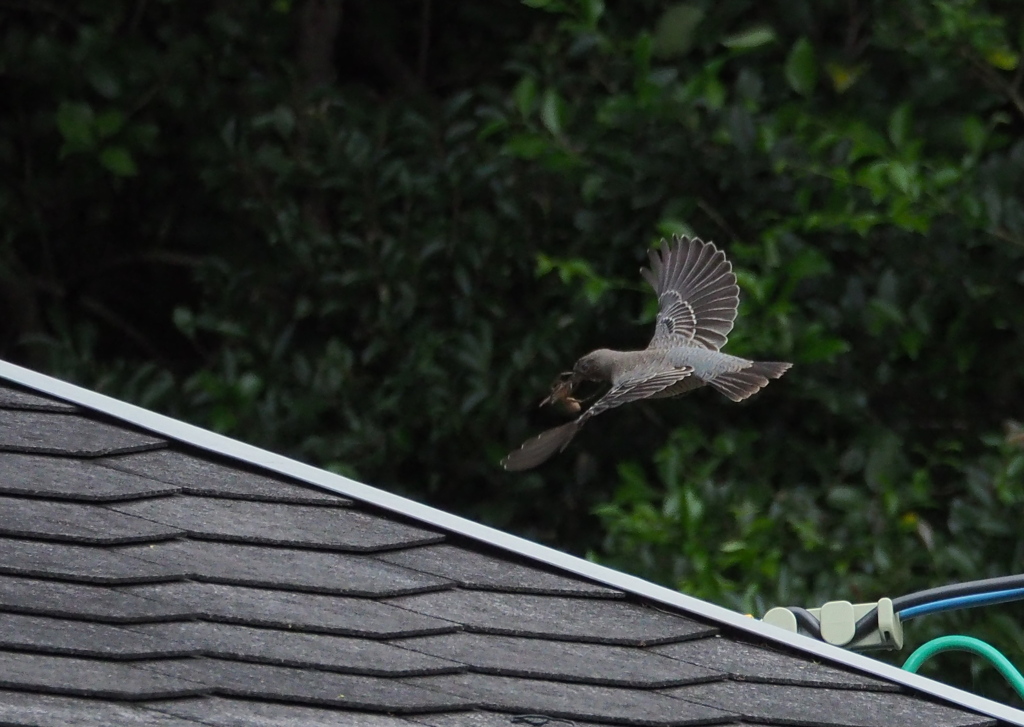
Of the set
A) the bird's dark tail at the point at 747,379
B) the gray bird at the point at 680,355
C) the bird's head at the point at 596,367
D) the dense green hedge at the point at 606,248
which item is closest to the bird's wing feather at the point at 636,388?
the gray bird at the point at 680,355

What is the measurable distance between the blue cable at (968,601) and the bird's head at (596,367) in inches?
62.5

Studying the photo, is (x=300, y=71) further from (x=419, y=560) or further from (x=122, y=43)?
(x=419, y=560)

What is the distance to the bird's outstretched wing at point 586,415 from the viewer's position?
325cm

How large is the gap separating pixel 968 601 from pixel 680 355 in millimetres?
1651

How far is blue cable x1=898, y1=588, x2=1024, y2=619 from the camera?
7.59 feet

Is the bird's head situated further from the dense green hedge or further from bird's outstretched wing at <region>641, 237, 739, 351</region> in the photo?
the dense green hedge

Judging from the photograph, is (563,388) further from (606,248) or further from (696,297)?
(606,248)

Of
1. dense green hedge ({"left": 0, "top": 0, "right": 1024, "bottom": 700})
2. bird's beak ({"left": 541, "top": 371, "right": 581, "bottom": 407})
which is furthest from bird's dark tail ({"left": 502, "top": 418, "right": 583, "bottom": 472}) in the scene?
dense green hedge ({"left": 0, "top": 0, "right": 1024, "bottom": 700})

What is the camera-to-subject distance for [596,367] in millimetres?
3994

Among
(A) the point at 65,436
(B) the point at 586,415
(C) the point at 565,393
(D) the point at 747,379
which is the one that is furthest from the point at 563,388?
(A) the point at 65,436

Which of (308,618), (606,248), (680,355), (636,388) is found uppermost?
(606,248)

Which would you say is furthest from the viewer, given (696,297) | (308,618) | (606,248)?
(606,248)

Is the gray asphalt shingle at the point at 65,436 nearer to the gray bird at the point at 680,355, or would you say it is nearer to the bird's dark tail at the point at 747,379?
the gray bird at the point at 680,355

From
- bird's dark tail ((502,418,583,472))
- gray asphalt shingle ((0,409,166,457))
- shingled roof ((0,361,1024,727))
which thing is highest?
bird's dark tail ((502,418,583,472))
